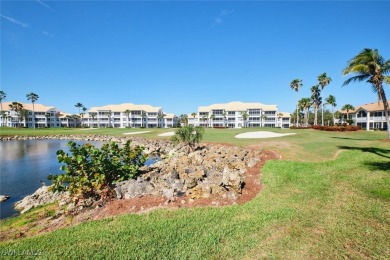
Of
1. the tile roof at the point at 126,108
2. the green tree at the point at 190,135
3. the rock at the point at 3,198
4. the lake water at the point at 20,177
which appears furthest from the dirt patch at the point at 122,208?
the tile roof at the point at 126,108

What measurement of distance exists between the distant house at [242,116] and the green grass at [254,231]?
8881 cm

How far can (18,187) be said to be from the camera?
16.4 metres

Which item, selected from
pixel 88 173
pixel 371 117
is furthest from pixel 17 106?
pixel 371 117

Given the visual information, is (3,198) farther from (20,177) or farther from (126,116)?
(126,116)

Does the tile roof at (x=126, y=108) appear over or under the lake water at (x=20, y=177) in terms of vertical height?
over

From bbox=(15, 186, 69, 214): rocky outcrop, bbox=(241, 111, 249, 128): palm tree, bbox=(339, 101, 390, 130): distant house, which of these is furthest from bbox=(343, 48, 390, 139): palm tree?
bbox=(241, 111, 249, 128): palm tree

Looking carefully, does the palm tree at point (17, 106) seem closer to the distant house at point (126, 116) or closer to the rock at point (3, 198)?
the distant house at point (126, 116)

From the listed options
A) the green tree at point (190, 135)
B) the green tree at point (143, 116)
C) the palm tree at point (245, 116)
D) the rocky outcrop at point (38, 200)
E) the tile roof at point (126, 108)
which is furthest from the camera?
the tile roof at point (126, 108)

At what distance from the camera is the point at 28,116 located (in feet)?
364

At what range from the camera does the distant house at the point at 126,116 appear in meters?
113

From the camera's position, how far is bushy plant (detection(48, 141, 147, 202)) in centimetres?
945

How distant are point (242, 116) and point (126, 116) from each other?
56.4m

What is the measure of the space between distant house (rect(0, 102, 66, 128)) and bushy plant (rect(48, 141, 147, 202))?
387 feet

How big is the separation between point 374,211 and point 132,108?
114011 millimetres
